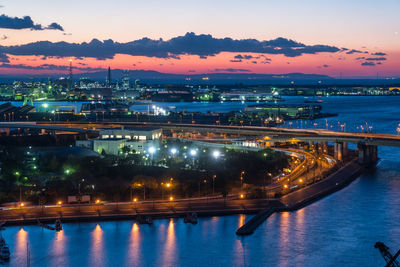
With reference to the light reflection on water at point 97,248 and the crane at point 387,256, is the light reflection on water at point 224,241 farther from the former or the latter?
the crane at point 387,256

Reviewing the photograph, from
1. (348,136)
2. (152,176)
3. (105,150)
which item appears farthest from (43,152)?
(348,136)

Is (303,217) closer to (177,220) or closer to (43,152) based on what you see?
(177,220)

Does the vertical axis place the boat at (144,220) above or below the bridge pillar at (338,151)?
below

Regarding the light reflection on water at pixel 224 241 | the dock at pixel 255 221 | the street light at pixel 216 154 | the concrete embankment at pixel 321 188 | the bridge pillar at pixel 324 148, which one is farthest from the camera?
the bridge pillar at pixel 324 148

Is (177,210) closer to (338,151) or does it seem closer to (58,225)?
(58,225)

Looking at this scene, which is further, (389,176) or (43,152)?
(43,152)

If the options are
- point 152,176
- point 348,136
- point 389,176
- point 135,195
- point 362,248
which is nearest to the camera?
point 362,248

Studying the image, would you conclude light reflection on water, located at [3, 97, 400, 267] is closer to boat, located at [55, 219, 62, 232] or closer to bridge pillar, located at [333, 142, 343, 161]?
boat, located at [55, 219, 62, 232]

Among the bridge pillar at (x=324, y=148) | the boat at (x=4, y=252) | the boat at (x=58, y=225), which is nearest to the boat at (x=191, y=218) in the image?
the boat at (x=58, y=225)
